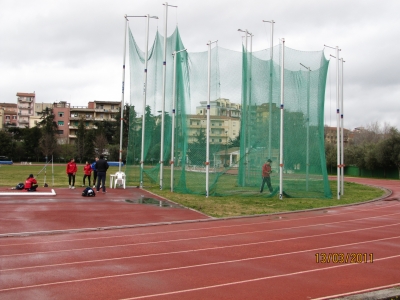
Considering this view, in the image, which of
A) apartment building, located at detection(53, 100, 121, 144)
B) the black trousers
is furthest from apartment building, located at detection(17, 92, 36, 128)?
the black trousers

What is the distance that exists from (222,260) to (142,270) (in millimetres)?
1463

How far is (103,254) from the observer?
806cm

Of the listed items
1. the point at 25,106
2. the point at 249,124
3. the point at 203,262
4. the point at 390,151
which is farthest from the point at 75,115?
the point at 203,262

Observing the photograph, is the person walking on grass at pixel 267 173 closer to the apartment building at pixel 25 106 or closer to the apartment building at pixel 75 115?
the apartment building at pixel 75 115

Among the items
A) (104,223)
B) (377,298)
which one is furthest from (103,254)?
(377,298)

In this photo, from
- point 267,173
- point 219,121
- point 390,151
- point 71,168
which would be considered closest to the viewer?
point 267,173

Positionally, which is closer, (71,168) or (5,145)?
(71,168)

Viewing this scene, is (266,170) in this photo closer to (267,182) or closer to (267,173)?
(267,173)
